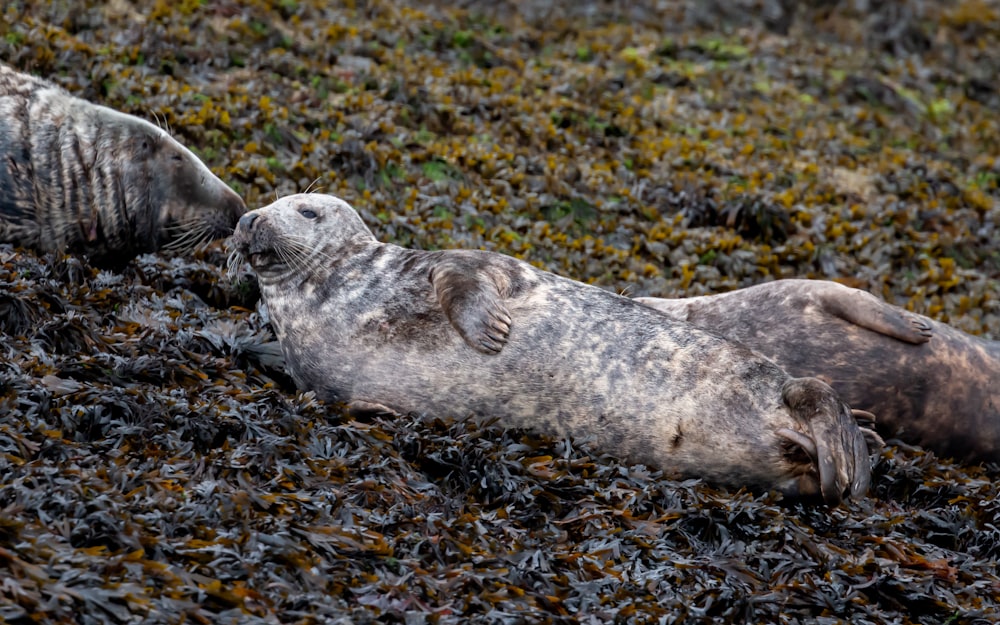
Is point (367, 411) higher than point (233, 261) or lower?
lower

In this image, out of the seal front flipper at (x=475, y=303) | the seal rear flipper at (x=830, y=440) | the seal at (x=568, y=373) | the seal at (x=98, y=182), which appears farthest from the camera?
the seal at (x=98, y=182)

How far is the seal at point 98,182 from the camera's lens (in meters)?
6.43

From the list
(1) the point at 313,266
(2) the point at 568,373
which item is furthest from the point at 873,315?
(1) the point at 313,266

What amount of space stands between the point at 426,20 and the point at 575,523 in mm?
8036

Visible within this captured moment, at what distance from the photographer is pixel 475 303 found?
5.30 m

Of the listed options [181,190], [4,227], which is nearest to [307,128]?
[181,190]

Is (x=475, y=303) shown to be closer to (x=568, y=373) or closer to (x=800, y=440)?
(x=568, y=373)

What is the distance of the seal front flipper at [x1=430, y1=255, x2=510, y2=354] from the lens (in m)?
5.24

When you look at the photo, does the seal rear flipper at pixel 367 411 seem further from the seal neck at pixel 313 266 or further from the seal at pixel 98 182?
the seal at pixel 98 182

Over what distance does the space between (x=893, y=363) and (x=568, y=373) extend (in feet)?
5.74

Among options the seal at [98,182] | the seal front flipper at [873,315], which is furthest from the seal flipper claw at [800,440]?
the seal at [98,182]

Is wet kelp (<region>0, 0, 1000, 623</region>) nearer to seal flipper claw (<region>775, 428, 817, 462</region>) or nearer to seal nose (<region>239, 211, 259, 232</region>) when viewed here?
seal flipper claw (<region>775, 428, 817, 462</region>)

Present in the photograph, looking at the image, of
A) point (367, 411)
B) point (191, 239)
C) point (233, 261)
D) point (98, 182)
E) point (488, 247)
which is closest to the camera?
point (367, 411)

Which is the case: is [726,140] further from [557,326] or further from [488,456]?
[488,456]
